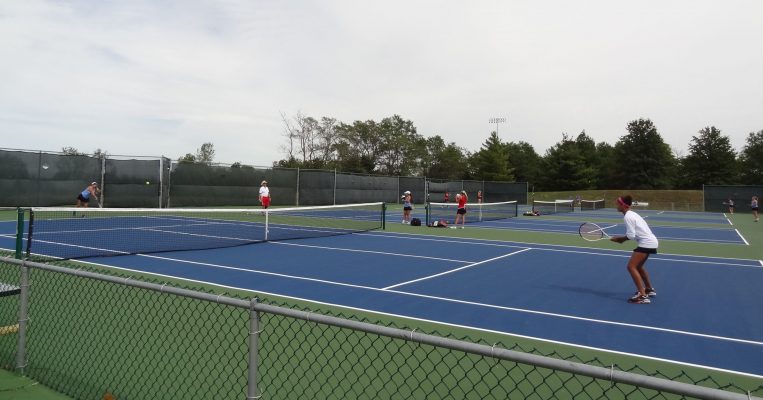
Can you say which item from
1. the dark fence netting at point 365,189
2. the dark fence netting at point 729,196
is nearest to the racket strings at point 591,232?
the dark fence netting at point 365,189

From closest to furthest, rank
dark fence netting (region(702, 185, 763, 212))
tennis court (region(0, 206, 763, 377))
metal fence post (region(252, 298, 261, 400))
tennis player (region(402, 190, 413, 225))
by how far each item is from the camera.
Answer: metal fence post (region(252, 298, 261, 400))
tennis court (region(0, 206, 763, 377))
tennis player (region(402, 190, 413, 225))
dark fence netting (region(702, 185, 763, 212))

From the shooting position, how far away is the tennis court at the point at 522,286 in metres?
6.30

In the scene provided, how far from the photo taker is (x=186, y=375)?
466 centimetres

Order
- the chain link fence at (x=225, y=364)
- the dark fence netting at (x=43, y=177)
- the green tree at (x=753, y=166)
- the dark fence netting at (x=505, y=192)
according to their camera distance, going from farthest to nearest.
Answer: the green tree at (x=753, y=166)
the dark fence netting at (x=505, y=192)
the dark fence netting at (x=43, y=177)
the chain link fence at (x=225, y=364)

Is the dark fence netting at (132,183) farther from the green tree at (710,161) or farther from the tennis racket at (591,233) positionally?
the green tree at (710,161)

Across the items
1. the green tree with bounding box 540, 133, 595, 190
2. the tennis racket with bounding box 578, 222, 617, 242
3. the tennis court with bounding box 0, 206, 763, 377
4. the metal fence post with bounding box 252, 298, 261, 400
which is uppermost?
the green tree with bounding box 540, 133, 595, 190

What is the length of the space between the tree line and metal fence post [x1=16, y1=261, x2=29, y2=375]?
7192 centimetres

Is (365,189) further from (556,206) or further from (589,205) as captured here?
(589,205)

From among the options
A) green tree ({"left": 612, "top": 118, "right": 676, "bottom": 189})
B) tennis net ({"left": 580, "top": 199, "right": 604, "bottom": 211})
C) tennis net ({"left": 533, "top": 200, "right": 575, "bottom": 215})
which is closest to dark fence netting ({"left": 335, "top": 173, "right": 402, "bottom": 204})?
tennis net ({"left": 533, "top": 200, "right": 575, "bottom": 215})

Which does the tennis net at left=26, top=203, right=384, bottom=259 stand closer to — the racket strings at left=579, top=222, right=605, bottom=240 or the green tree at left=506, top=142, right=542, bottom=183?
the racket strings at left=579, top=222, right=605, bottom=240

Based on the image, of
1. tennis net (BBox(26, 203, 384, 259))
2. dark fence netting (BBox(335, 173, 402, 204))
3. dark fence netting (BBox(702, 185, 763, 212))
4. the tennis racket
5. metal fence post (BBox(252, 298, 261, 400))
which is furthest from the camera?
dark fence netting (BBox(702, 185, 763, 212))

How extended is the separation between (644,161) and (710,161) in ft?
31.0

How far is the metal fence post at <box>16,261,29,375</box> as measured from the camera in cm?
420

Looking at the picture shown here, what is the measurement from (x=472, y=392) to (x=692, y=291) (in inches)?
261
